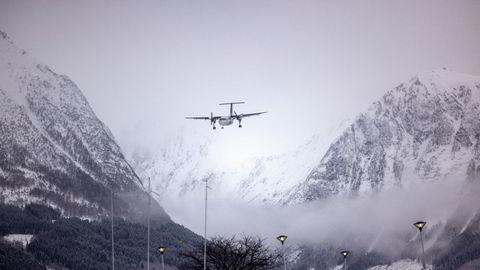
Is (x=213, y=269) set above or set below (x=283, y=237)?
below

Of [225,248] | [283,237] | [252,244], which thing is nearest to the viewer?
[283,237]

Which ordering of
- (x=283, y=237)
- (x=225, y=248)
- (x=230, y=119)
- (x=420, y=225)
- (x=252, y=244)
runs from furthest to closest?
1. (x=230, y=119)
2. (x=252, y=244)
3. (x=225, y=248)
4. (x=283, y=237)
5. (x=420, y=225)

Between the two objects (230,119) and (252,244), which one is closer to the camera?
(252,244)

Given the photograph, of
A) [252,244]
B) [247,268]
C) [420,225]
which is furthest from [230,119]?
[420,225]

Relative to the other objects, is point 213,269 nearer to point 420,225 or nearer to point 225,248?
point 225,248

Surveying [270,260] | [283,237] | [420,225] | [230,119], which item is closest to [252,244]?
[270,260]

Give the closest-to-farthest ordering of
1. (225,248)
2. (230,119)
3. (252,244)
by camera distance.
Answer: (225,248) → (252,244) → (230,119)

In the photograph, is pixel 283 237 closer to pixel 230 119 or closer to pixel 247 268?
pixel 247 268

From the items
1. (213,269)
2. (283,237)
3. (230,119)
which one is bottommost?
(213,269)

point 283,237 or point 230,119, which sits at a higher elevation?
point 230,119

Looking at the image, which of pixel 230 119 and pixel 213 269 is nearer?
pixel 213 269
